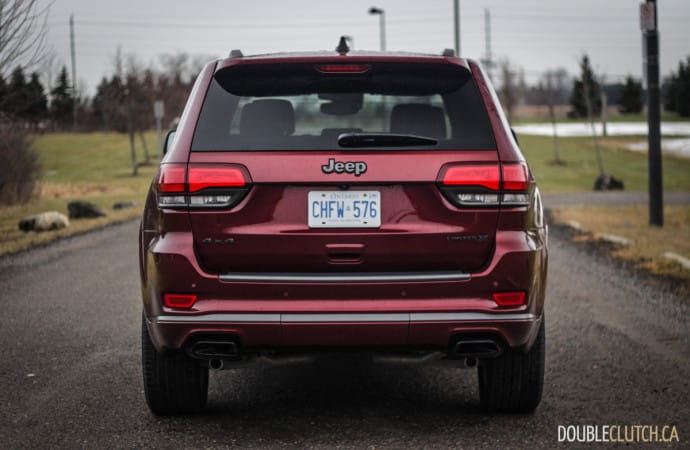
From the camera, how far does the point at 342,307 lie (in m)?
3.94

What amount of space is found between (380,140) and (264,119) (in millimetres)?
562

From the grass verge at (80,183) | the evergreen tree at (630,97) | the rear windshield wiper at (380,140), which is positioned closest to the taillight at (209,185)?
the rear windshield wiper at (380,140)

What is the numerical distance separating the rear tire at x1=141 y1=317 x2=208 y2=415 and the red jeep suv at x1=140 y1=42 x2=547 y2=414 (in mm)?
325

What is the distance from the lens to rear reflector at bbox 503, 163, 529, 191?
4.04 m

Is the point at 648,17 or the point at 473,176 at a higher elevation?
the point at 648,17

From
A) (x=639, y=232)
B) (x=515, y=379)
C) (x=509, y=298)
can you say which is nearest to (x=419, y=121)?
(x=509, y=298)

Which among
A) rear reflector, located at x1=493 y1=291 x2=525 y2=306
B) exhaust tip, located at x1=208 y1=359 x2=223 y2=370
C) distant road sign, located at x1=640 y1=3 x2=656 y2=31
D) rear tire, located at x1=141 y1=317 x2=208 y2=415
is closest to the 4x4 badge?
rear reflector, located at x1=493 y1=291 x2=525 y2=306

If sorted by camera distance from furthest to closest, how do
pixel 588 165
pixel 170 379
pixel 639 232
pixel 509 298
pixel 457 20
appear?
pixel 588 165 < pixel 457 20 < pixel 639 232 < pixel 170 379 < pixel 509 298

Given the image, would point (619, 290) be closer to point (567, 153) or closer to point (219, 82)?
point (219, 82)

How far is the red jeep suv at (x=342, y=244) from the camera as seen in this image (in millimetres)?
3951

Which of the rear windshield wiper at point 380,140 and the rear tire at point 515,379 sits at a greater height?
the rear windshield wiper at point 380,140

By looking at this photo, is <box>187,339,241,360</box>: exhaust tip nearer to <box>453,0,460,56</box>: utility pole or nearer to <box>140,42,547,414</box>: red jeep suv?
<box>140,42,547,414</box>: red jeep suv

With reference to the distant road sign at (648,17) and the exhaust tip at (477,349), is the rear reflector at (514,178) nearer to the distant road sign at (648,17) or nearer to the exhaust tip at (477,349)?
the exhaust tip at (477,349)

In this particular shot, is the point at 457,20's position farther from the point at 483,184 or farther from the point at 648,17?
the point at 483,184
